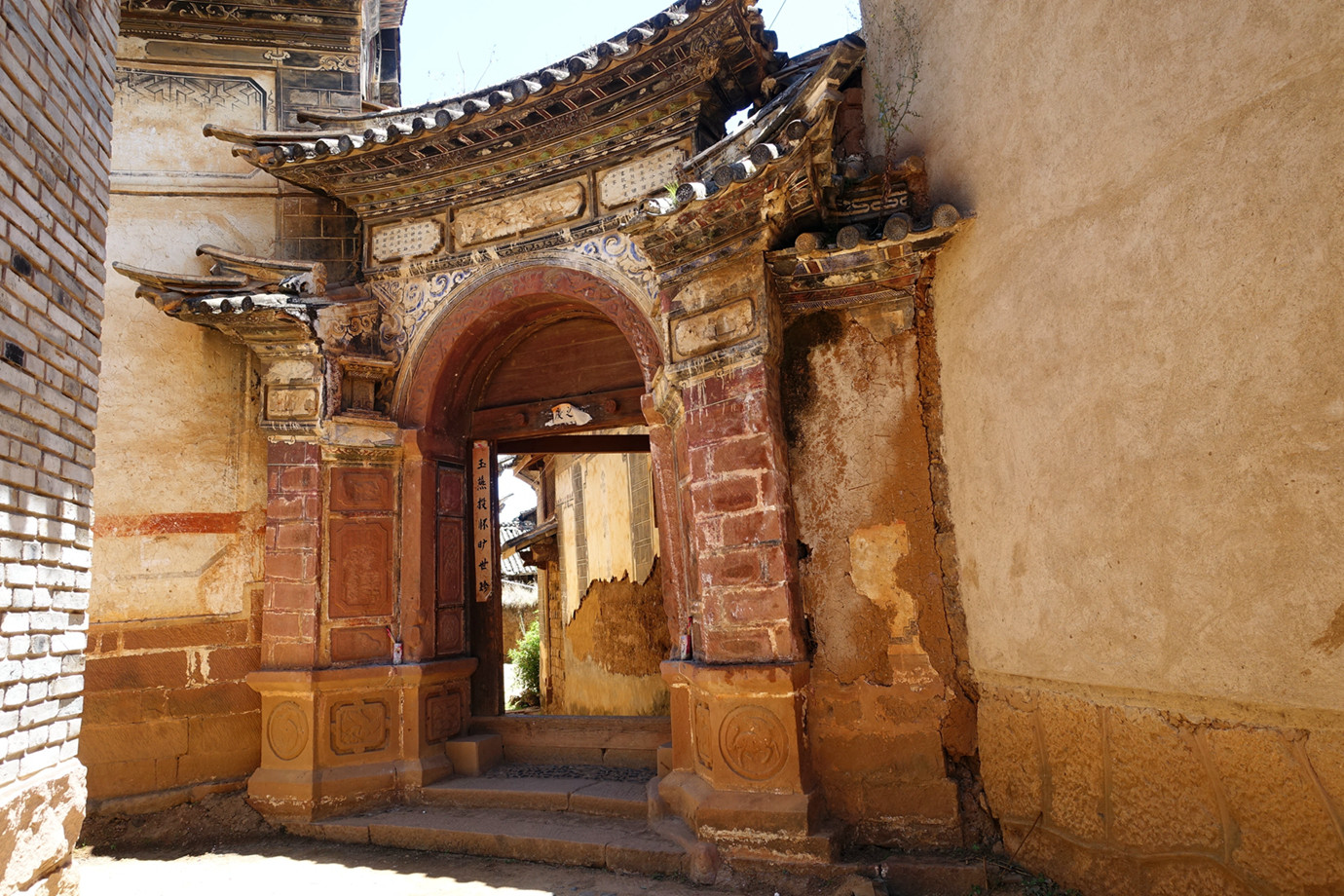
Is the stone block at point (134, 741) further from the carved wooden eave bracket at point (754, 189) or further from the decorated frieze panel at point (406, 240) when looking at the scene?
the carved wooden eave bracket at point (754, 189)

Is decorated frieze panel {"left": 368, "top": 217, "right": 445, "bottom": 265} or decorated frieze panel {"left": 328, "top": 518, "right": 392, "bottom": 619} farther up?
decorated frieze panel {"left": 368, "top": 217, "right": 445, "bottom": 265}

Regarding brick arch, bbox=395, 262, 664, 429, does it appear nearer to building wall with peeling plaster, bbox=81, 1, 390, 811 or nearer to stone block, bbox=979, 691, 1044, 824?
building wall with peeling plaster, bbox=81, 1, 390, 811

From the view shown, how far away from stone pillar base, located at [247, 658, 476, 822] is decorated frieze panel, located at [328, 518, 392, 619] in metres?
0.46

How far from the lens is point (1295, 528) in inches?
120

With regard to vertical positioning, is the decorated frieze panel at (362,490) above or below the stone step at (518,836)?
above

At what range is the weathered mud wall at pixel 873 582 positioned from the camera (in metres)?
4.53

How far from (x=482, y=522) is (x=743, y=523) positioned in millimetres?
3177

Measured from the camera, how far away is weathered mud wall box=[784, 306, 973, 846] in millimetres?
4531

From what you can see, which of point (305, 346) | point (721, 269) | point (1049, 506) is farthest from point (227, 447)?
point (1049, 506)

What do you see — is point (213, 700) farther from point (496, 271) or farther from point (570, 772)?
point (496, 271)

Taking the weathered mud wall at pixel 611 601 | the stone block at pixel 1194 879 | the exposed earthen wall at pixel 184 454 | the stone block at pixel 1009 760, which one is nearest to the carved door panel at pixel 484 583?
the exposed earthen wall at pixel 184 454

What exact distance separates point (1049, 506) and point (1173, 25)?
203cm

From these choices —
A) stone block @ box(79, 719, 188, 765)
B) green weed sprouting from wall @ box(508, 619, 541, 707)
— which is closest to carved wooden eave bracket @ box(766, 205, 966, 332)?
stone block @ box(79, 719, 188, 765)

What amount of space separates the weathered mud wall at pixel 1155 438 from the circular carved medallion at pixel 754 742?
3.39ft
